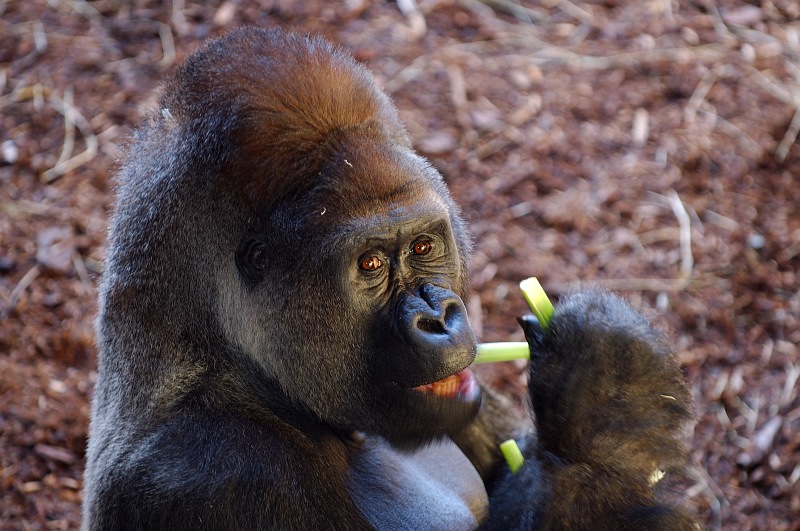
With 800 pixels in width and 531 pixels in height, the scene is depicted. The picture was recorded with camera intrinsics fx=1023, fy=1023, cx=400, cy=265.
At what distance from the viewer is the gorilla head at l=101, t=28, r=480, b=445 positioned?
3270mm

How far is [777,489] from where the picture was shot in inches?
205

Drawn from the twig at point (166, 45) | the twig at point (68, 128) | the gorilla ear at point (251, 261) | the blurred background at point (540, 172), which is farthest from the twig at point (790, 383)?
the twig at point (68, 128)

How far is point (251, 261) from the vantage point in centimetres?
336

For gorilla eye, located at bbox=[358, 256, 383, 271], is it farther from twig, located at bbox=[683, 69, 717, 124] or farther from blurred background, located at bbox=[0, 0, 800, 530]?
twig, located at bbox=[683, 69, 717, 124]

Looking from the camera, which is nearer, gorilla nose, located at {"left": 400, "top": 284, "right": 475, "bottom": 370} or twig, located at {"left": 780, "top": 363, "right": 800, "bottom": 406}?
gorilla nose, located at {"left": 400, "top": 284, "right": 475, "bottom": 370}

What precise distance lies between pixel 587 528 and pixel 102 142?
15.0 feet

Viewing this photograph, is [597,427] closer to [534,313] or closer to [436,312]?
[534,313]

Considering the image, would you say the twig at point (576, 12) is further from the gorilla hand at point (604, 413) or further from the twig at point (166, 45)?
the gorilla hand at point (604, 413)

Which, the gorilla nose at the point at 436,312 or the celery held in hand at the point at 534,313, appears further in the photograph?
the celery held in hand at the point at 534,313

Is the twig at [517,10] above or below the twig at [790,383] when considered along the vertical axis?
above

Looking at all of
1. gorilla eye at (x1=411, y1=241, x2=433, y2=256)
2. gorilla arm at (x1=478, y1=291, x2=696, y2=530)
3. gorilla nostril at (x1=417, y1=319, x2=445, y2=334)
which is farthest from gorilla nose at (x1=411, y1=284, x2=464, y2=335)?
gorilla arm at (x1=478, y1=291, x2=696, y2=530)

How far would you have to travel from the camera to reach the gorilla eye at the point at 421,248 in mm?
3398

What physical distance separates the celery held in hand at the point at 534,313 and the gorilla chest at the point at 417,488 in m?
0.41

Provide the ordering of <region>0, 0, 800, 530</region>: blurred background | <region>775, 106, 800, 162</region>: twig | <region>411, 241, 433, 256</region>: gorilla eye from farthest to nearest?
<region>775, 106, 800, 162</region>: twig, <region>0, 0, 800, 530</region>: blurred background, <region>411, 241, 433, 256</region>: gorilla eye
